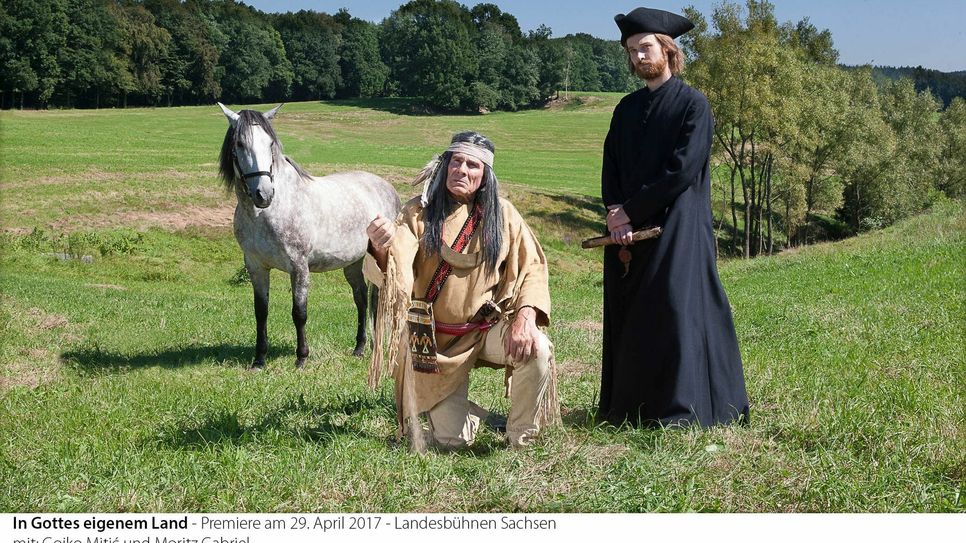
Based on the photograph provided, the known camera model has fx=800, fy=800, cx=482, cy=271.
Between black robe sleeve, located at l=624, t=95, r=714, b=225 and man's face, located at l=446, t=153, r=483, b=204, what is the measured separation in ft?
3.28

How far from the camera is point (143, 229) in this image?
2000 centimetres

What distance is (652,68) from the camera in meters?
5.09

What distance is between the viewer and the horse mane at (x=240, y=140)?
767cm

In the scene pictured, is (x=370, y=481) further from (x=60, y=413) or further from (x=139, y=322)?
(x=139, y=322)

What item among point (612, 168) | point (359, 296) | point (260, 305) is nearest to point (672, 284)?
point (612, 168)

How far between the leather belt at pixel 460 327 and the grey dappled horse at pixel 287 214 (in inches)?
132

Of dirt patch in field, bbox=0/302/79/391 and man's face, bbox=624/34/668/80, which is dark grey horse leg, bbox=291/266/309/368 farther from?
man's face, bbox=624/34/668/80

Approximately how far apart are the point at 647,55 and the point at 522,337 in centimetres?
194

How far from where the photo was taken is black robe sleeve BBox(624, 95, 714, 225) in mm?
4984

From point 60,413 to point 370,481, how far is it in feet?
10.4

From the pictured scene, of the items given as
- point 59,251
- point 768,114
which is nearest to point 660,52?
point 59,251

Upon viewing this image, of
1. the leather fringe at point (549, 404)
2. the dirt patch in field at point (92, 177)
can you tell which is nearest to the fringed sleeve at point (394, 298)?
the leather fringe at point (549, 404)

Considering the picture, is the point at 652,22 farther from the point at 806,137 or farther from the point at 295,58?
the point at 806,137

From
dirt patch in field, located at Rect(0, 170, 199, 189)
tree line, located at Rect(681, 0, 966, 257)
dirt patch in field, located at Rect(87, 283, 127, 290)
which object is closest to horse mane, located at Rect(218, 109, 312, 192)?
dirt patch in field, located at Rect(87, 283, 127, 290)
